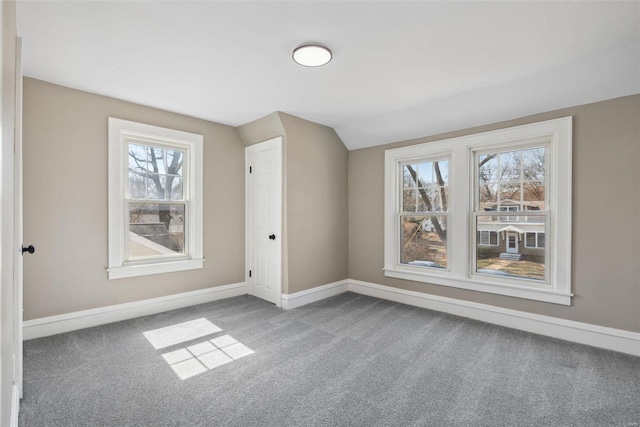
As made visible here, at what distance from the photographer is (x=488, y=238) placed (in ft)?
11.6

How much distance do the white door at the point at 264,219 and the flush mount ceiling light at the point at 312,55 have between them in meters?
1.51

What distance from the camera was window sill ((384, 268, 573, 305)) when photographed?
301cm

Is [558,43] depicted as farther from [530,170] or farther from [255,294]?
[255,294]

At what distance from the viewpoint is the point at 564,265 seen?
2.97 metres

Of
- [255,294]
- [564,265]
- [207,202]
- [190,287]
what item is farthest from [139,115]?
[564,265]

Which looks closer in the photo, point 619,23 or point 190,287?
point 619,23

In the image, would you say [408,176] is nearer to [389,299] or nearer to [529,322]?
[389,299]

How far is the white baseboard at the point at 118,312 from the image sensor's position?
290 centimetres

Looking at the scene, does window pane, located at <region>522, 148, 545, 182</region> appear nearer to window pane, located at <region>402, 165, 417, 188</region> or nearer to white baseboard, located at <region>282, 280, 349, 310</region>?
window pane, located at <region>402, 165, 417, 188</region>

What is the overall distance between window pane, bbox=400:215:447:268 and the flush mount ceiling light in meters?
2.44

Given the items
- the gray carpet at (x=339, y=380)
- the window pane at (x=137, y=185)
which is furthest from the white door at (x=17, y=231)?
the window pane at (x=137, y=185)

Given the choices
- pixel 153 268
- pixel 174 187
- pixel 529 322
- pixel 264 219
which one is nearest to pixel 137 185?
pixel 174 187

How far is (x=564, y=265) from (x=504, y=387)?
1.51m

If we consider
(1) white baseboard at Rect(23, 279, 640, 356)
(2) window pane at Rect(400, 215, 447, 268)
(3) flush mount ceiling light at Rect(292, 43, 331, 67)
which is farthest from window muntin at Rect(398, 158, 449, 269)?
(3) flush mount ceiling light at Rect(292, 43, 331, 67)
